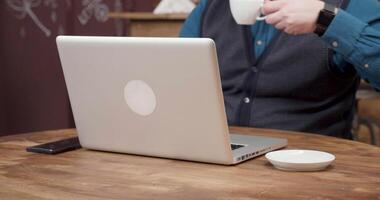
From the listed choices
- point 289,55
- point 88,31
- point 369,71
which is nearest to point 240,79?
point 289,55

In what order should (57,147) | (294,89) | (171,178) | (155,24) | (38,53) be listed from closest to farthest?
(171,178) < (57,147) < (294,89) < (155,24) < (38,53)

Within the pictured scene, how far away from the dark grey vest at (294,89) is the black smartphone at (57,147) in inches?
20.4

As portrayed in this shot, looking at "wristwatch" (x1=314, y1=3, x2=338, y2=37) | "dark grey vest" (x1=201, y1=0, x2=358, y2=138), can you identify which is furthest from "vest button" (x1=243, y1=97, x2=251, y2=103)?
"wristwatch" (x1=314, y1=3, x2=338, y2=37)

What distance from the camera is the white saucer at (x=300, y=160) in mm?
1035

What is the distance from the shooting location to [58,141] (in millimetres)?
1313

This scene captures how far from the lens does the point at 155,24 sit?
262 centimetres

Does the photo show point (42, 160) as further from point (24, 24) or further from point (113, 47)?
point (24, 24)

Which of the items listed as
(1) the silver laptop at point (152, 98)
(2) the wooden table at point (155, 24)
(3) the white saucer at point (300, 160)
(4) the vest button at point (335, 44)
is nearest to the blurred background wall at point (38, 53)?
(2) the wooden table at point (155, 24)

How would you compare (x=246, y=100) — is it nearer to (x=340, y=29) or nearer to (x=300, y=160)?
(x=340, y=29)

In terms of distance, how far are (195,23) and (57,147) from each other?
781 millimetres

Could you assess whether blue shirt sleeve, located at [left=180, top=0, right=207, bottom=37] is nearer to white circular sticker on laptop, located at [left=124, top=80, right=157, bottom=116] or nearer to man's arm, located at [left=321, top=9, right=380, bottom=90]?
man's arm, located at [left=321, top=9, right=380, bottom=90]

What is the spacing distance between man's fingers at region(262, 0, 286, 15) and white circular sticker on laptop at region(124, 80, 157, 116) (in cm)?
38

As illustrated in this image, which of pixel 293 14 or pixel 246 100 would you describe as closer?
pixel 293 14

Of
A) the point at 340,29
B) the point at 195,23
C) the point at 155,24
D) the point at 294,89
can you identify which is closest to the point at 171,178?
the point at 340,29
